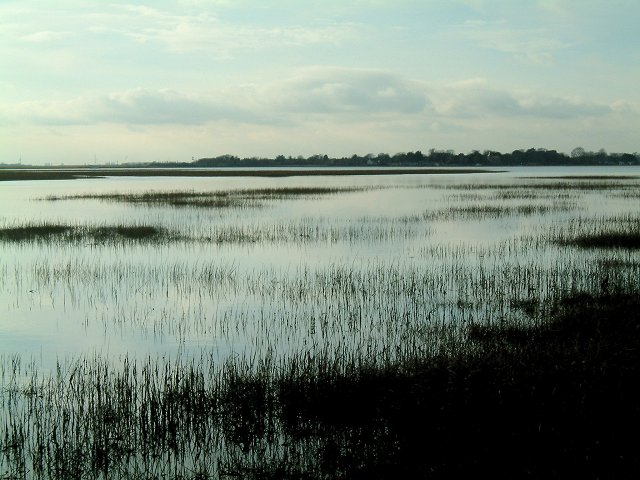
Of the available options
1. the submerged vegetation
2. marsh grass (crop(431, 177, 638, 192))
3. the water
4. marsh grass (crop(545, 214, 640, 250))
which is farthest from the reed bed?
marsh grass (crop(431, 177, 638, 192))

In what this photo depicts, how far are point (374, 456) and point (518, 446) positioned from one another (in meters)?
1.31

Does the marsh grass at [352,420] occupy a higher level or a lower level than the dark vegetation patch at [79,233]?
lower

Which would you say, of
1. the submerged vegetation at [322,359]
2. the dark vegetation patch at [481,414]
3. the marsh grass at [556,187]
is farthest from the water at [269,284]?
the marsh grass at [556,187]

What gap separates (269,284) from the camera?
1425 cm

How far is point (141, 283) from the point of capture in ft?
48.0

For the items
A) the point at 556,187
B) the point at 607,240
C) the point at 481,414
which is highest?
the point at 556,187

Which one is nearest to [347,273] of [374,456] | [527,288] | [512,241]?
[527,288]

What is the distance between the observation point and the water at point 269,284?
10133 millimetres

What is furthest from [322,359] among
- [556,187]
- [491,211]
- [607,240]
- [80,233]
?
[556,187]

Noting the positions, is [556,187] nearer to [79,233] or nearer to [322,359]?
[79,233]

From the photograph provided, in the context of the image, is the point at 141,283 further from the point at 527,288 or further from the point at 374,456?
the point at 374,456

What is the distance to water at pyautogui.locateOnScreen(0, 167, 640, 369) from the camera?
10133mm

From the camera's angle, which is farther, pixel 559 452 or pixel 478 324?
pixel 478 324

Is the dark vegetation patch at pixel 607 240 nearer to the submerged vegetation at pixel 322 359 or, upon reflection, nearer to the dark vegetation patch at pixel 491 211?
the submerged vegetation at pixel 322 359
